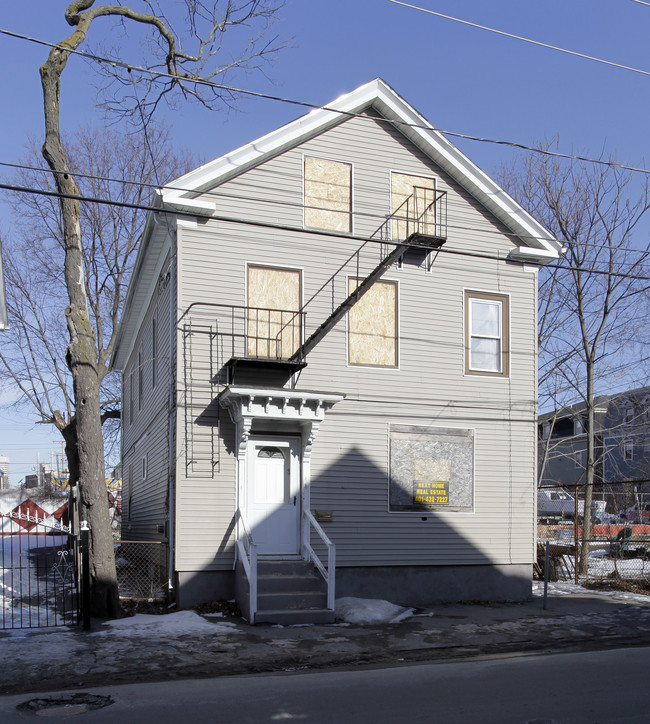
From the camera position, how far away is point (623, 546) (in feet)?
69.9

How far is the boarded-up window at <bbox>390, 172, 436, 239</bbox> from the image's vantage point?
15.6m

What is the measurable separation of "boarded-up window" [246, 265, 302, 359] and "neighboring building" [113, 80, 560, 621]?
0.04m

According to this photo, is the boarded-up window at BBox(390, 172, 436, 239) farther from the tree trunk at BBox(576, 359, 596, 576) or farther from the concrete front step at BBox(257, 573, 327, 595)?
the tree trunk at BBox(576, 359, 596, 576)

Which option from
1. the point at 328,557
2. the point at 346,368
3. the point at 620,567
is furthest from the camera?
the point at 620,567

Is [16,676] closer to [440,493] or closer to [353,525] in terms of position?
[353,525]

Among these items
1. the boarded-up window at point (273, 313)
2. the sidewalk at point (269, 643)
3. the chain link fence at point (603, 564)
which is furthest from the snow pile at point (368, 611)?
the chain link fence at point (603, 564)

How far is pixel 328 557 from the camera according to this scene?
13133 mm

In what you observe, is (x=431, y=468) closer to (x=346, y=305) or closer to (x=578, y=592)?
(x=346, y=305)

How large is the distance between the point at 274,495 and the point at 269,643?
3.92 meters

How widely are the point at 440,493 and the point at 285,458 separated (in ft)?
11.1

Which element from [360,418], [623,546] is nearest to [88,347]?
[360,418]

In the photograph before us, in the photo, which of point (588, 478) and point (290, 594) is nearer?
point (290, 594)

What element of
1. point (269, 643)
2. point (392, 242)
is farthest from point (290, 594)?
point (392, 242)

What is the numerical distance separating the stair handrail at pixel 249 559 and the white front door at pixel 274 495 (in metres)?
0.62
